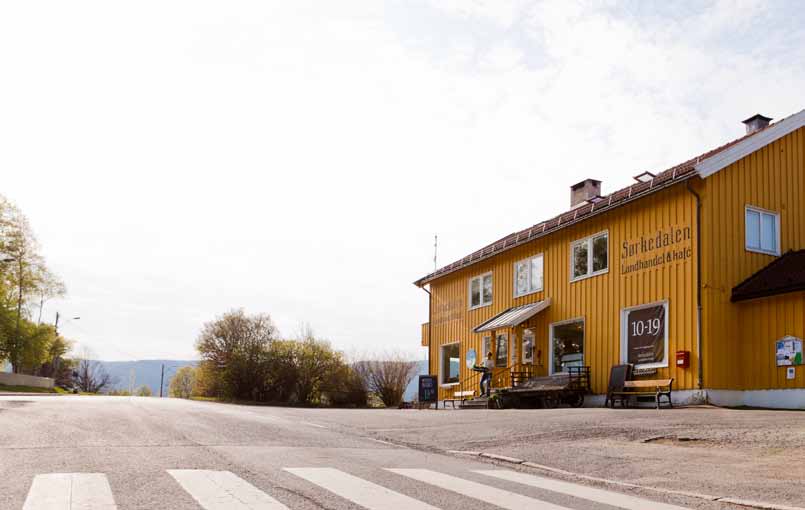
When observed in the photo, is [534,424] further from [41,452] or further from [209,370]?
[209,370]

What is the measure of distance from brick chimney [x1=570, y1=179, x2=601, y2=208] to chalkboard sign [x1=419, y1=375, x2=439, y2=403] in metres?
8.27

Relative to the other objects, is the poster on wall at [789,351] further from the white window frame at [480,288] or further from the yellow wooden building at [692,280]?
the white window frame at [480,288]

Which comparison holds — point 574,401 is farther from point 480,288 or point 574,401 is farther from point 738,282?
point 480,288

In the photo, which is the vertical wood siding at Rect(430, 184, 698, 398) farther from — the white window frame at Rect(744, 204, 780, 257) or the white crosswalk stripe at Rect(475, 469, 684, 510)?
the white crosswalk stripe at Rect(475, 469, 684, 510)

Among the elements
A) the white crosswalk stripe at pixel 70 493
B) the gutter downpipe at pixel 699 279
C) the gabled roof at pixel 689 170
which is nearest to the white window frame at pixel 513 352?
the gabled roof at pixel 689 170

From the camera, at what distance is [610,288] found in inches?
874

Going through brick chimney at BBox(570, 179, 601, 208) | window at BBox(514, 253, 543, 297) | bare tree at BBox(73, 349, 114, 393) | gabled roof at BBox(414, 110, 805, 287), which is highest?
brick chimney at BBox(570, 179, 601, 208)

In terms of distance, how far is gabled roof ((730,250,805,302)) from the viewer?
18062 millimetres

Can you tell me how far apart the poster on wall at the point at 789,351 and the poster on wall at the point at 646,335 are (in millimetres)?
2605

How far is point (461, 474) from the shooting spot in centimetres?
903

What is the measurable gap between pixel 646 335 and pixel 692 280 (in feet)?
6.68

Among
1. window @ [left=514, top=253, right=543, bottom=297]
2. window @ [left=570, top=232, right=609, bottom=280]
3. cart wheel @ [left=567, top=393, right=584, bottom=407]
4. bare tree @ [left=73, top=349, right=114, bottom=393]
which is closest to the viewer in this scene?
cart wheel @ [left=567, top=393, right=584, bottom=407]

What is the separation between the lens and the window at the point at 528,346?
2567cm

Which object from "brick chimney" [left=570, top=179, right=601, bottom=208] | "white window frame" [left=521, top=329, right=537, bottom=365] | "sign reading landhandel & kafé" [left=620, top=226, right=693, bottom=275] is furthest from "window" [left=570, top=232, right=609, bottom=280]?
"brick chimney" [left=570, top=179, right=601, bottom=208]
